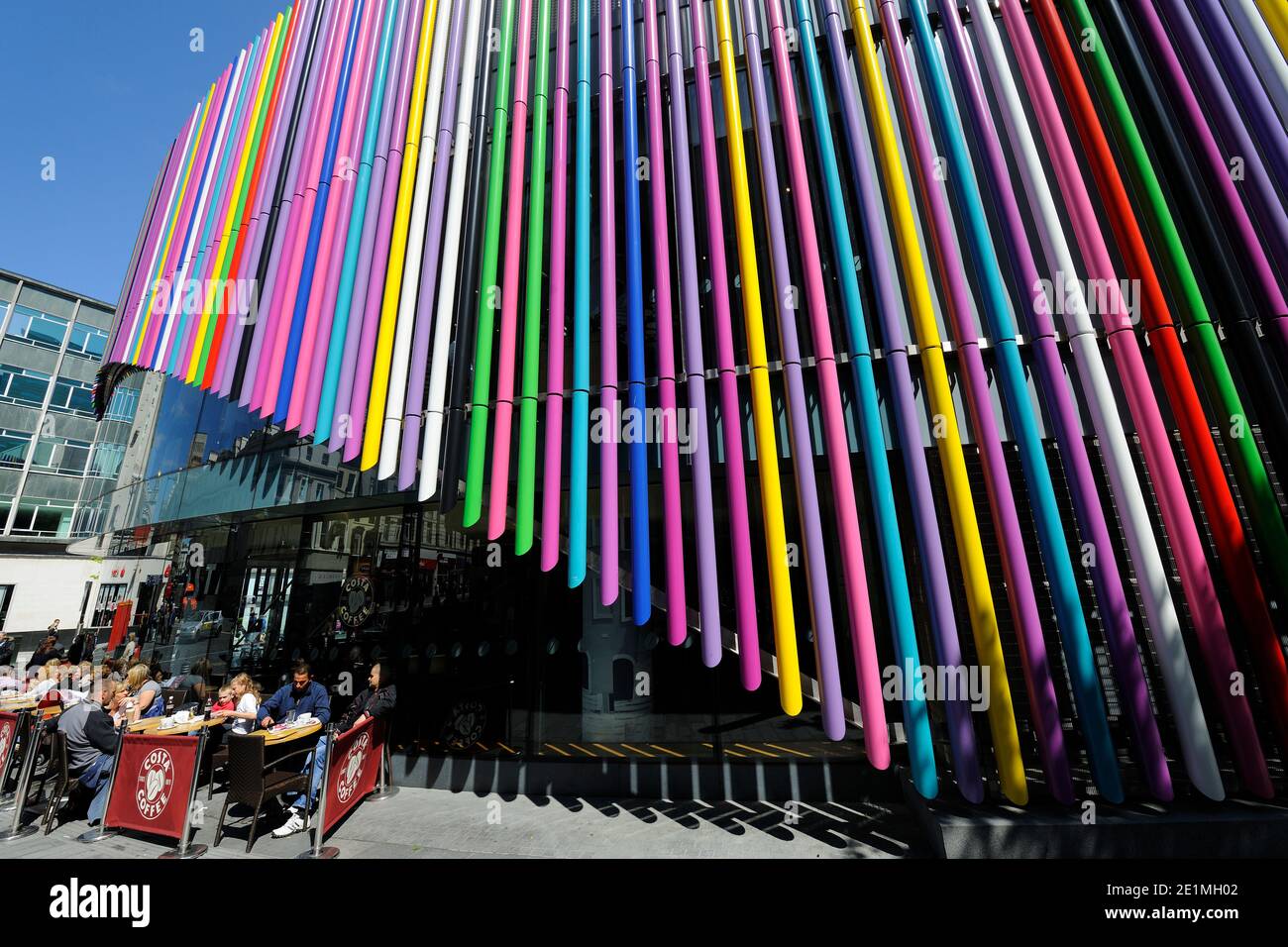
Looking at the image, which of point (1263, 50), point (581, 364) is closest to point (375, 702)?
point (581, 364)

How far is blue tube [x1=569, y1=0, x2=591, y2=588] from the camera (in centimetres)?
589

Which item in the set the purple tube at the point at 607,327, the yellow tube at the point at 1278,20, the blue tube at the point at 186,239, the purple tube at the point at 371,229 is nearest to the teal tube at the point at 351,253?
the purple tube at the point at 371,229

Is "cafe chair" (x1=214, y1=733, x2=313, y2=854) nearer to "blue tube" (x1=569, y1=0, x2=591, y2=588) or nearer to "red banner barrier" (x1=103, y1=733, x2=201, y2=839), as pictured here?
"red banner barrier" (x1=103, y1=733, x2=201, y2=839)

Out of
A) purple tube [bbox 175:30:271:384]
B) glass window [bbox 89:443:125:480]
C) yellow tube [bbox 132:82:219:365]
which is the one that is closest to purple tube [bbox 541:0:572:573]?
purple tube [bbox 175:30:271:384]

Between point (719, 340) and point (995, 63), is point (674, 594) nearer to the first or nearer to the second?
point (719, 340)

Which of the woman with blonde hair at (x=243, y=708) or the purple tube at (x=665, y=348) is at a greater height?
the purple tube at (x=665, y=348)

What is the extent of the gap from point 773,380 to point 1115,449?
327cm

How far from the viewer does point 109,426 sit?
19062 millimetres

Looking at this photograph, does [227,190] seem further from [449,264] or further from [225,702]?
[225,702]

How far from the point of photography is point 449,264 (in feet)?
23.5

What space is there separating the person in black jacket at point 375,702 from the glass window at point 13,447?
41845 millimetres

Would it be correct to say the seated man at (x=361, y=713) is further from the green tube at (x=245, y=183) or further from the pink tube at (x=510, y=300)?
the green tube at (x=245, y=183)

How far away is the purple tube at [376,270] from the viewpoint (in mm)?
6855
